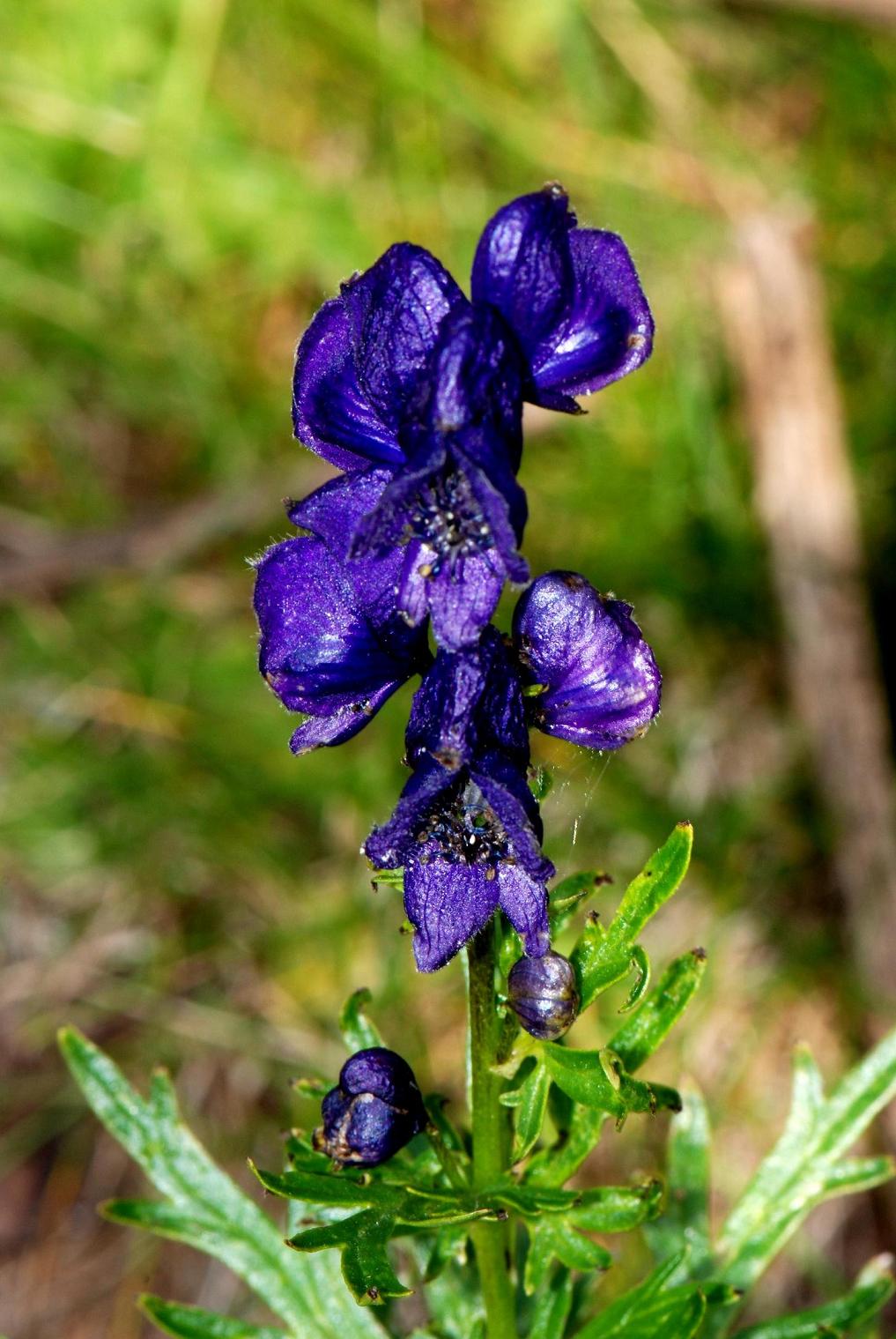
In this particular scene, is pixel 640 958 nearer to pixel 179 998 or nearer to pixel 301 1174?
pixel 301 1174

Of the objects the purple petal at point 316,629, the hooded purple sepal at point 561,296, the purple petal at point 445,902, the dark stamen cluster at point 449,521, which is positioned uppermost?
the hooded purple sepal at point 561,296

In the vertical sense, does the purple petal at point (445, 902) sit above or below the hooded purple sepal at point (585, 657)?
below

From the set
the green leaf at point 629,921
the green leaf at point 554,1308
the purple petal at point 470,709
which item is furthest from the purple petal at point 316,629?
the green leaf at point 554,1308

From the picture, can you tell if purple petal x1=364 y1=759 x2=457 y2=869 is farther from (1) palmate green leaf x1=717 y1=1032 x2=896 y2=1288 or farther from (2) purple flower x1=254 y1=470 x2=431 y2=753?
(1) palmate green leaf x1=717 y1=1032 x2=896 y2=1288

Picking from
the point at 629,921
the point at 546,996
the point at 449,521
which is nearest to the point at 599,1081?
the point at 546,996

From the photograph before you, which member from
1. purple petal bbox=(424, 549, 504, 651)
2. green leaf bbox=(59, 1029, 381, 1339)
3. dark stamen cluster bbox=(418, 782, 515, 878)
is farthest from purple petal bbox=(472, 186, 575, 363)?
green leaf bbox=(59, 1029, 381, 1339)

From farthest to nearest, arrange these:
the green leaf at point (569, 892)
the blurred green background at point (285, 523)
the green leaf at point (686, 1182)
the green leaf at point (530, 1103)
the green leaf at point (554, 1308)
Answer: the blurred green background at point (285, 523) < the green leaf at point (686, 1182) < the green leaf at point (554, 1308) < the green leaf at point (569, 892) < the green leaf at point (530, 1103)

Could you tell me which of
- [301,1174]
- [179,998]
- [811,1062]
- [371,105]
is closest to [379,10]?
[371,105]

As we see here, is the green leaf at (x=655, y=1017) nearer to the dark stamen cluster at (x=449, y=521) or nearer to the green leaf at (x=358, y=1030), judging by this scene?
the green leaf at (x=358, y=1030)

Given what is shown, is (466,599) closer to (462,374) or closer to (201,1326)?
(462,374)
